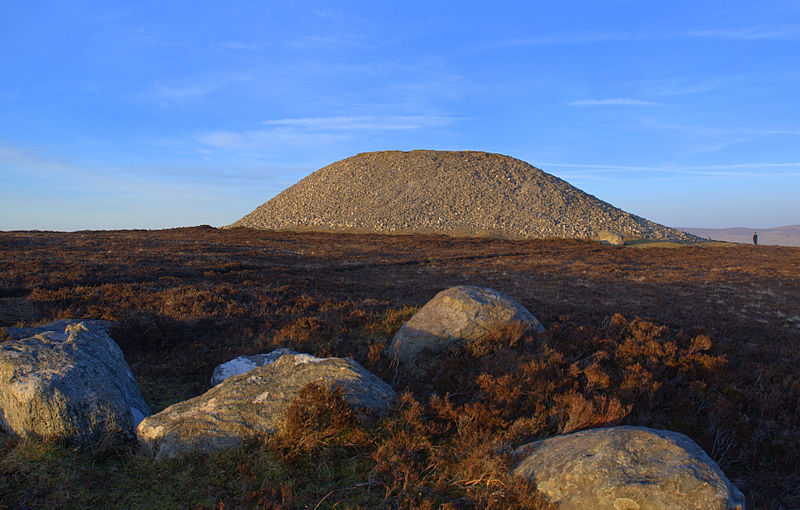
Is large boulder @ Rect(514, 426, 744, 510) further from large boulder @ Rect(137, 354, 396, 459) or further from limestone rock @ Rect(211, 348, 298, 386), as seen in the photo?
limestone rock @ Rect(211, 348, 298, 386)

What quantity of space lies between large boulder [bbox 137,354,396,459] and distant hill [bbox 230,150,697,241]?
190 ft

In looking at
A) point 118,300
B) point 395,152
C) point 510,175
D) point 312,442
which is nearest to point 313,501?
point 312,442

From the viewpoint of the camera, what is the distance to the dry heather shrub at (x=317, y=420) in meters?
4.65

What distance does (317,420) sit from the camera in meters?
4.85

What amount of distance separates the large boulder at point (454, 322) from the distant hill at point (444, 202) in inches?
2155

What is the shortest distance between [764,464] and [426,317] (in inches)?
199

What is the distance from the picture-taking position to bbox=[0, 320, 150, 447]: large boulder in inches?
194

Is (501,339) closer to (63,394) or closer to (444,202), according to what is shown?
(63,394)

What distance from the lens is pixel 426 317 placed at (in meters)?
8.30

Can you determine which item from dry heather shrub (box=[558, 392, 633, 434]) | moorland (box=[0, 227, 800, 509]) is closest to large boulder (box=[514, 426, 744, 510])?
moorland (box=[0, 227, 800, 509])

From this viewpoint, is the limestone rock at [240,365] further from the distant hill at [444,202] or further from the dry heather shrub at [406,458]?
the distant hill at [444,202]

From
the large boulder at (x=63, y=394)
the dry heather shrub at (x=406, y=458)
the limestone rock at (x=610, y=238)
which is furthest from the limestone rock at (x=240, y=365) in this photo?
the limestone rock at (x=610, y=238)

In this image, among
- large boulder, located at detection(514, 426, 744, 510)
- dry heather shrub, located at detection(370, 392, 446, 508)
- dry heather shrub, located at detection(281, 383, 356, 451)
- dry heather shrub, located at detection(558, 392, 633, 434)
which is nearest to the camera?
large boulder, located at detection(514, 426, 744, 510)

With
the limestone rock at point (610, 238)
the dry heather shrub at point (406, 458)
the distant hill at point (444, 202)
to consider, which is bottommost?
the dry heather shrub at point (406, 458)
